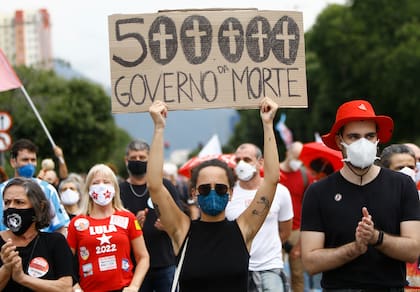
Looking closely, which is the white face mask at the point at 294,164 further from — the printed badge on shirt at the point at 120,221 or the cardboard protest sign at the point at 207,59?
the cardboard protest sign at the point at 207,59

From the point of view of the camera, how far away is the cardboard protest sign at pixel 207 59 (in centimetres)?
554

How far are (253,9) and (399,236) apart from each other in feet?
5.79

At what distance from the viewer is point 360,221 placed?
4.91 meters

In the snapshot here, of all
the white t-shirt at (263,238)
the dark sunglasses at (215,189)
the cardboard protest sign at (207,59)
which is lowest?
the white t-shirt at (263,238)

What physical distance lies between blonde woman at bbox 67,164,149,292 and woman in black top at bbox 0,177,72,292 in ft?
4.54

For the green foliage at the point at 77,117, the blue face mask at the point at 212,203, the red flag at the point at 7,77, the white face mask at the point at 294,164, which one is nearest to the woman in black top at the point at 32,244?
the blue face mask at the point at 212,203

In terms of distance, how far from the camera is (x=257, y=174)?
8203mm

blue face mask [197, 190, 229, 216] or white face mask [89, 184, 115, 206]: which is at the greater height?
blue face mask [197, 190, 229, 216]

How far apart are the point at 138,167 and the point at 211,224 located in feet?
11.3

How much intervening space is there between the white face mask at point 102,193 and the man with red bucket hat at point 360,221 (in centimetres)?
235

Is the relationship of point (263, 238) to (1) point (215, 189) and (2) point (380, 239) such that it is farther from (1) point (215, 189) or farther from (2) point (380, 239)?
(2) point (380, 239)

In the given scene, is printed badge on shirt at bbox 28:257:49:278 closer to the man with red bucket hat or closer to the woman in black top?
the woman in black top

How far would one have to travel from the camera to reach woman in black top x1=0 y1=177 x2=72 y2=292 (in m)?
5.22

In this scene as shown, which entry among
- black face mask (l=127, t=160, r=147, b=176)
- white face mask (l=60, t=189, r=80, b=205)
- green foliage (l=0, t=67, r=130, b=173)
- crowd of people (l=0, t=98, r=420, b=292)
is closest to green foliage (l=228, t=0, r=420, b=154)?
green foliage (l=0, t=67, r=130, b=173)
